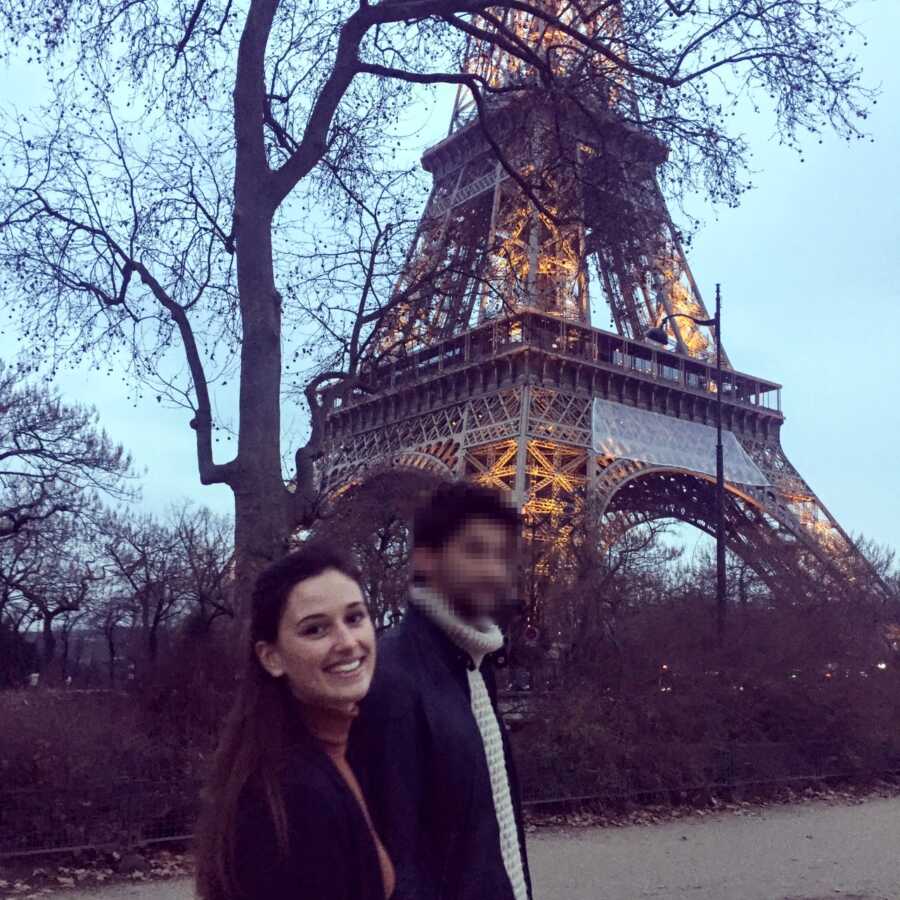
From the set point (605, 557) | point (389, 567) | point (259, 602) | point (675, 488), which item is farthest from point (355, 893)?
point (675, 488)

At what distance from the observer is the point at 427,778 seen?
219cm

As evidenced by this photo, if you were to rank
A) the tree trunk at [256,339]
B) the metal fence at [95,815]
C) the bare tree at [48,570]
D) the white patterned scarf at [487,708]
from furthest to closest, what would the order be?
the bare tree at [48,570] < the metal fence at [95,815] < the tree trunk at [256,339] < the white patterned scarf at [487,708]

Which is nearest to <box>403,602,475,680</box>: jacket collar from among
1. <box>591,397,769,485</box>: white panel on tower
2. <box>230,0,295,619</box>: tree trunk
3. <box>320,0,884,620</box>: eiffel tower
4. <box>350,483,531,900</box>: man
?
<box>350,483,531,900</box>: man

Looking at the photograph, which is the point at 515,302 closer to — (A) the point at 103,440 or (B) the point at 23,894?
(B) the point at 23,894

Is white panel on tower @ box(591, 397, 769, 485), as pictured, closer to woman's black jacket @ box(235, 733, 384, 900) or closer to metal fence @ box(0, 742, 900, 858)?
metal fence @ box(0, 742, 900, 858)

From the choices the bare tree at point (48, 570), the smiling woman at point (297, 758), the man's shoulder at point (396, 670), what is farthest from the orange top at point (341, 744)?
the bare tree at point (48, 570)

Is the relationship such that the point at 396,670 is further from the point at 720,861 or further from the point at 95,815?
the point at 720,861

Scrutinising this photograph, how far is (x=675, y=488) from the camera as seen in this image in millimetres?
34062

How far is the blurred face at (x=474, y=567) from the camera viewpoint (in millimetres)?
2391

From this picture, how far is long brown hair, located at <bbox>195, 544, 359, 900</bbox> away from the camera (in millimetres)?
1837

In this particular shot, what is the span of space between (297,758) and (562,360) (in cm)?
2735

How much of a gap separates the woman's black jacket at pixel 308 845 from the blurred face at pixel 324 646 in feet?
0.45

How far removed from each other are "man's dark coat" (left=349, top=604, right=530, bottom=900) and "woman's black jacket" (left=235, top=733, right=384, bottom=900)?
144 millimetres

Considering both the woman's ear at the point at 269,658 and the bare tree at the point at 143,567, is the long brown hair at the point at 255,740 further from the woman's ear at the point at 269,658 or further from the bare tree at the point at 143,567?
the bare tree at the point at 143,567
